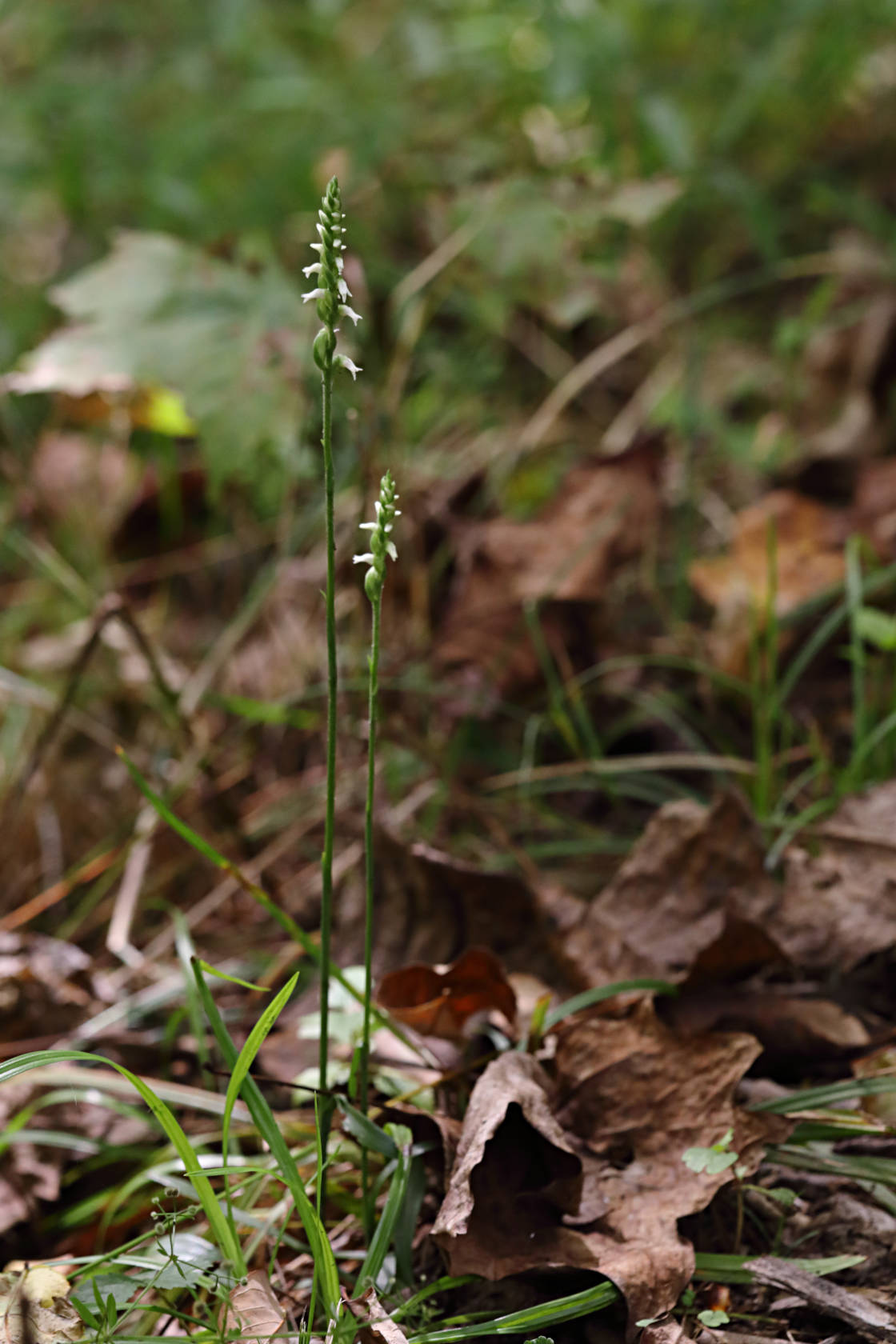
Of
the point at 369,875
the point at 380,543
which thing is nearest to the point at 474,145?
the point at 380,543

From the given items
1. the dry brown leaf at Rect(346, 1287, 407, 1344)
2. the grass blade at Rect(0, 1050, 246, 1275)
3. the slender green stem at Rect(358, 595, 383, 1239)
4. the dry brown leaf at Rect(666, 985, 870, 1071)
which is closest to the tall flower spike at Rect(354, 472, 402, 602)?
the slender green stem at Rect(358, 595, 383, 1239)

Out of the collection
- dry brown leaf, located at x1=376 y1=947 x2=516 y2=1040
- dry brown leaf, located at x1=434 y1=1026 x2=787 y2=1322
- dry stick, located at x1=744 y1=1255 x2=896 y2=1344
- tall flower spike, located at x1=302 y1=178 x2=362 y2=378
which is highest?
tall flower spike, located at x1=302 y1=178 x2=362 y2=378

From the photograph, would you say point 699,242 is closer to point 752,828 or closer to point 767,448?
point 767,448

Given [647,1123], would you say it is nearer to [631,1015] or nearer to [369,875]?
[631,1015]

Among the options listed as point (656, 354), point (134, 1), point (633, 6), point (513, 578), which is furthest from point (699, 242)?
point (134, 1)

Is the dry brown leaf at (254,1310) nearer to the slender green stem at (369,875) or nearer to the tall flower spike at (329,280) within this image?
the slender green stem at (369,875)

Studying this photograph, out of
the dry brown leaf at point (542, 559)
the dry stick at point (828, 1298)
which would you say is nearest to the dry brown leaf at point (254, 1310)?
the dry stick at point (828, 1298)

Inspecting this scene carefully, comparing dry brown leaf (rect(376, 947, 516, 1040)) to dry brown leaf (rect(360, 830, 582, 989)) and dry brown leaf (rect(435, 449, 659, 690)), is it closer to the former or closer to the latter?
dry brown leaf (rect(360, 830, 582, 989))
